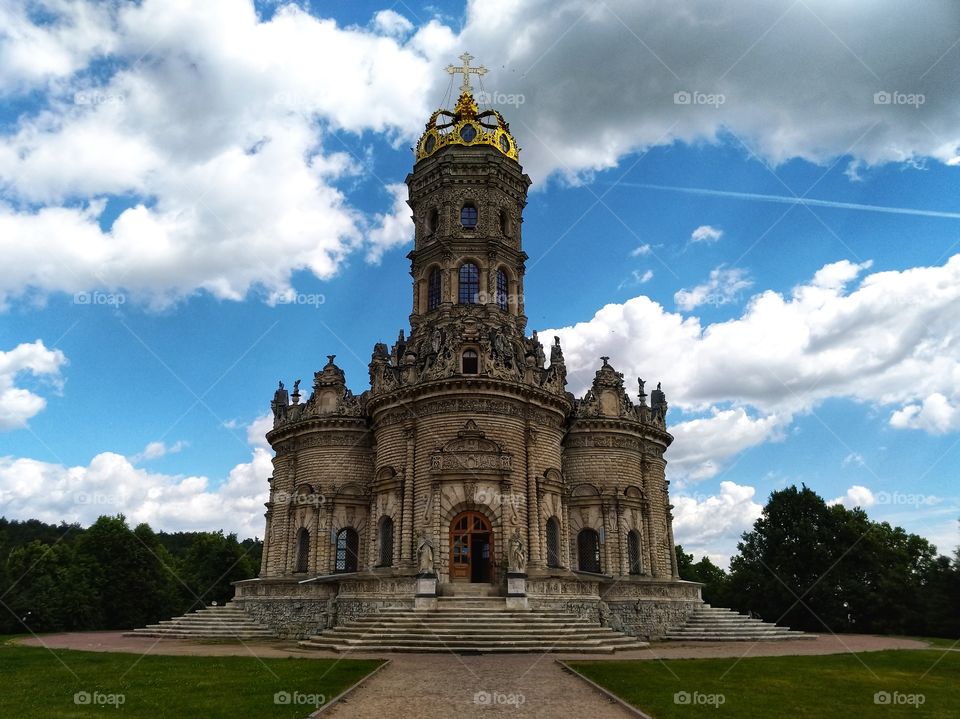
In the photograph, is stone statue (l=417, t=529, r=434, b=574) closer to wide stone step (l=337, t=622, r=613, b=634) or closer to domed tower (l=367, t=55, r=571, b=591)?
domed tower (l=367, t=55, r=571, b=591)

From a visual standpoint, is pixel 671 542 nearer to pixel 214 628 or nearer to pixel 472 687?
pixel 214 628

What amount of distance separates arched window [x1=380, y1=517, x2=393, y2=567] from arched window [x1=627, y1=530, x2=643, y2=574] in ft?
41.2

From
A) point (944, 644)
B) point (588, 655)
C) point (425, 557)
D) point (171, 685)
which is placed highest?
point (425, 557)

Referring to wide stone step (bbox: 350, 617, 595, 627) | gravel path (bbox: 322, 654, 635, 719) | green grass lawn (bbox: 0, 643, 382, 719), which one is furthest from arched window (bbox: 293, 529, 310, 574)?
gravel path (bbox: 322, 654, 635, 719)

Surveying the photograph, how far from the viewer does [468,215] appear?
136ft

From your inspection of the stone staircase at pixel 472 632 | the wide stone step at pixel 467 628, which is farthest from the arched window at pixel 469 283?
the wide stone step at pixel 467 628

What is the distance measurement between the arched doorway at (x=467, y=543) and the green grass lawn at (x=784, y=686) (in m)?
11.4

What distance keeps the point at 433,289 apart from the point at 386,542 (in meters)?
14.6

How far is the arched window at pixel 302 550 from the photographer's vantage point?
3772 centimetres

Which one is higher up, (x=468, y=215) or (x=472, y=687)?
(x=468, y=215)

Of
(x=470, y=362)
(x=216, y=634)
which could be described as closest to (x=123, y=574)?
(x=216, y=634)

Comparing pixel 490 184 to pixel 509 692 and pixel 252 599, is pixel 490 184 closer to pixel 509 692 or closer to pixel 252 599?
pixel 252 599

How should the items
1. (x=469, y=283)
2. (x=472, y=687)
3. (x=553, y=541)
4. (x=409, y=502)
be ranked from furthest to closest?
(x=469, y=283) → (x=553, y=541) → (x=409, y=502) → (x=472, y=687)

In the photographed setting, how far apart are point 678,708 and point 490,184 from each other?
32997mm
